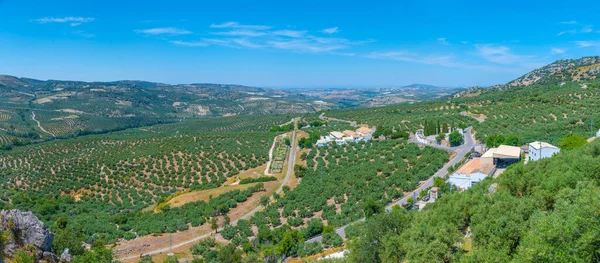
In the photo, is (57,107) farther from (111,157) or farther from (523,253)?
(523,253)

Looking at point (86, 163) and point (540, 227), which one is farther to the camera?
point (86, 163)

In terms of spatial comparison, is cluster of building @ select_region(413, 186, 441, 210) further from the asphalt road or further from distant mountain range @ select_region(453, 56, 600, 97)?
distant mountain range @ select_region(453, 56, 600, 97)

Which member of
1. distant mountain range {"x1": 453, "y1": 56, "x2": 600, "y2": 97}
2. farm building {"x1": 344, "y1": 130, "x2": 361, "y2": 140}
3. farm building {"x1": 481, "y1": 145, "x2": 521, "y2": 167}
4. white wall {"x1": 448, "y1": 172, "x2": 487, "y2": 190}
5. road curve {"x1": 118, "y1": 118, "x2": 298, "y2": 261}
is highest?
distant mountain range {"x1": 453, "y1": 56, "x2": 600, "y2": 97}

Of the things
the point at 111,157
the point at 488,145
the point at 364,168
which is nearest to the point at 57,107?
the point at 111,157

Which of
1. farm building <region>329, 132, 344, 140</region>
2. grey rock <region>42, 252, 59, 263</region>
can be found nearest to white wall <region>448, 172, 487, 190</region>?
farm building <region>329, 132, 344, 140</region>

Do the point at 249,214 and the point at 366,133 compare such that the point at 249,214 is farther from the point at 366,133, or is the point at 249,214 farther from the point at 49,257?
the point at 366,133

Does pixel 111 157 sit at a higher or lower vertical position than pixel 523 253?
lower

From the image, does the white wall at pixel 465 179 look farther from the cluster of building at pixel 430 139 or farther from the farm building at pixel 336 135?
the farm building at pixel 336 135

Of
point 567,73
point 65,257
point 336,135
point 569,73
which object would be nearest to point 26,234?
point 65,257
